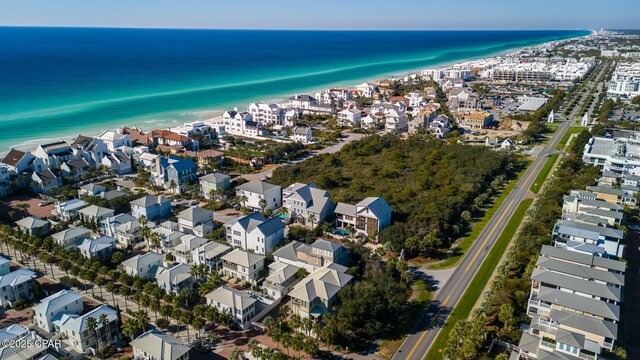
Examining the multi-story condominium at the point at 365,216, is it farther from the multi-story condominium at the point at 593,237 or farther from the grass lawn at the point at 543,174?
the grass lawn at the point at 543,174

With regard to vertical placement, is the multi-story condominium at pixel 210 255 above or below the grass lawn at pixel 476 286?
above

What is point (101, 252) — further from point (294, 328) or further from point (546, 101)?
point (546, 101)

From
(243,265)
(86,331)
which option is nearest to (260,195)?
(243,265)

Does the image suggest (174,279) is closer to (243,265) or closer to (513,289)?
(243,265)

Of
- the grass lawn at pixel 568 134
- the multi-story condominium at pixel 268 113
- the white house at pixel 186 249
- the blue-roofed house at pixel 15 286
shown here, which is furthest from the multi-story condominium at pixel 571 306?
the multi-story condominium at pixel 268 113

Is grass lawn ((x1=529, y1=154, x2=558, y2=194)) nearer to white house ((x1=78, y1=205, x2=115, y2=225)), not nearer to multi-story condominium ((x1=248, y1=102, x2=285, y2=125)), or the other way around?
white house ((x1=78, y1=205, x2=115, y2=225))
